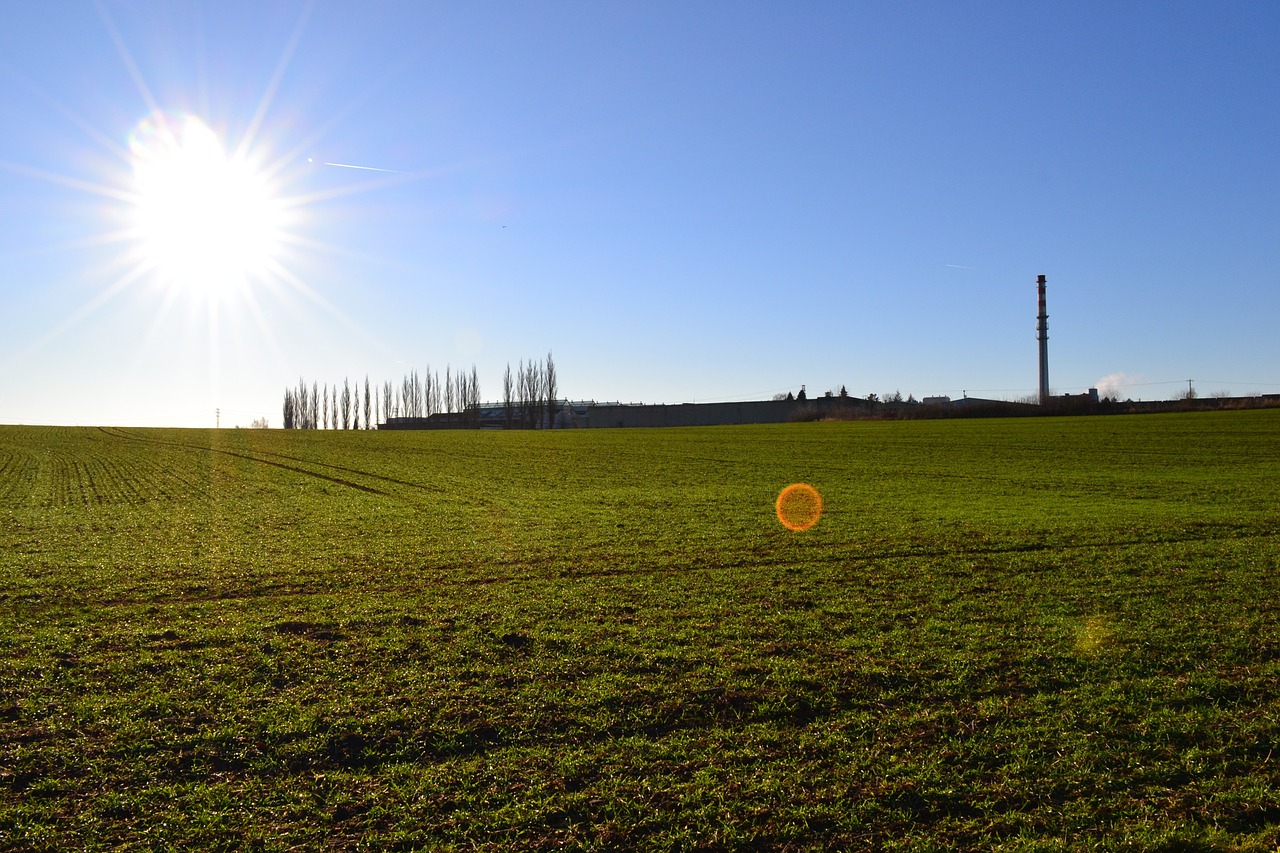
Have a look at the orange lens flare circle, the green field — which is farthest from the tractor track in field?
the orange lens flare circle

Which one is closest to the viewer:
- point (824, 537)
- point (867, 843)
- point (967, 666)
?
point (867, 843)

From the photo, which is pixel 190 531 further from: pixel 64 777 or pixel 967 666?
pixel 967 666

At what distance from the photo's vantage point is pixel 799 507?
1838 centimetres

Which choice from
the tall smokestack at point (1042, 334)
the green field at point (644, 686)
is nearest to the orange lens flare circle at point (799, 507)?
the green field at point (644, 686)

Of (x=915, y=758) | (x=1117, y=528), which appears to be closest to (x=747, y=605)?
(x=915, y=758)

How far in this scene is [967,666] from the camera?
21.1 feet

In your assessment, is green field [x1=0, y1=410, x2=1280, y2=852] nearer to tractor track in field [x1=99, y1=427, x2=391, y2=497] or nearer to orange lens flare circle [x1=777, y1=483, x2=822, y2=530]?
orange lens flare circle [x1=777, y1=483, x2=822, y2=530]

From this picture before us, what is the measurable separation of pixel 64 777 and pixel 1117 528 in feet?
49.1

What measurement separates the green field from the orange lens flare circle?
2.10 ft

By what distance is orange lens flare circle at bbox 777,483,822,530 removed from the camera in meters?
15.7

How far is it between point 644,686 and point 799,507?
12819 millimetres

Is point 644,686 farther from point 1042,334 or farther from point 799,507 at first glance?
point 1042,334

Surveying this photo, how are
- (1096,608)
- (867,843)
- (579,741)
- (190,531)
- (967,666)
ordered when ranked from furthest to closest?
(190,531)
(1096,608)
(967,666)
(579,741)
(867,843)

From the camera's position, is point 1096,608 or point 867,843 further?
point 1096,608
